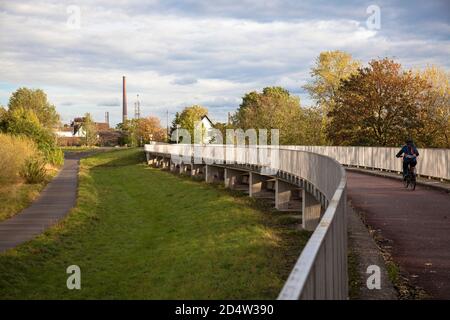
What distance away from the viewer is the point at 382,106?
4319cm

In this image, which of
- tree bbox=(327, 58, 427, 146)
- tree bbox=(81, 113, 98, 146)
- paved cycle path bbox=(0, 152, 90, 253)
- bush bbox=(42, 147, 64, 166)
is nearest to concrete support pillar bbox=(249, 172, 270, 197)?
paved cycle path bbox=(0, 152, 90, 253)

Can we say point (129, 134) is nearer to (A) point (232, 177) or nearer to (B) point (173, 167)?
(B) point (173, 167)

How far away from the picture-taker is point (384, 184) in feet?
71.5

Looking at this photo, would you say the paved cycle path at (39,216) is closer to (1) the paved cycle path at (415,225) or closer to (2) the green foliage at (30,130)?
(1) the paved cycle path at (415,225)

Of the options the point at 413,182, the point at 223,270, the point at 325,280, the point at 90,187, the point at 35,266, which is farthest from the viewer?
the point at 90,187

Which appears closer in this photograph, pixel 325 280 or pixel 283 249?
pixel 325 280

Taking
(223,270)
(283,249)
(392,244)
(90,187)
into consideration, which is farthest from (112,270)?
(90,187)

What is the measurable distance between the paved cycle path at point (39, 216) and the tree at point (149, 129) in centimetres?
7219

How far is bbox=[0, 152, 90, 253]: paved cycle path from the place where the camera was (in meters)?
19.2

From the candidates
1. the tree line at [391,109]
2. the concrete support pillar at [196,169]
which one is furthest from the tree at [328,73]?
the concrete support pillar at [196,169]

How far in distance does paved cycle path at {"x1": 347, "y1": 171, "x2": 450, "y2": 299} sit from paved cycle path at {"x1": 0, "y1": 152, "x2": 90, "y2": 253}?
1115cm

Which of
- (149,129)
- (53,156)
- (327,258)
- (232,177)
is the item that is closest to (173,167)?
(53,156)
